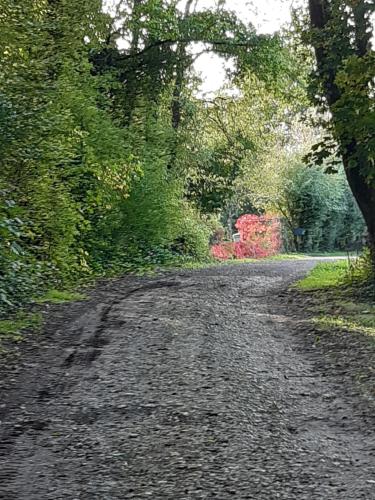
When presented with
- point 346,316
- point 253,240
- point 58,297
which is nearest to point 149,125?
point 58,297

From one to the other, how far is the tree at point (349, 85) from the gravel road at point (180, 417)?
3023 mm

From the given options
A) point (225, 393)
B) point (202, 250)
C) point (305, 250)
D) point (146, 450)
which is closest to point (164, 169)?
point (202, 250)

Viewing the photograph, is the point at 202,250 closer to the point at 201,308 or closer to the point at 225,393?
the point at 201,308

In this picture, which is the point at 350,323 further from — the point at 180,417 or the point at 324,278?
the point at 324,278

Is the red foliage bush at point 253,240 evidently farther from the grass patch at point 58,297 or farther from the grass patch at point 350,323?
the grass patch at point 350,323

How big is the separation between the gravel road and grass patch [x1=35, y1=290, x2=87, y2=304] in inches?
78.5

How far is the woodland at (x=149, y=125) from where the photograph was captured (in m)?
10.3

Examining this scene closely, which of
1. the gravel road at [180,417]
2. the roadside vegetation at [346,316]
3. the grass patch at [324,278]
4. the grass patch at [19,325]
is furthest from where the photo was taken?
the grass patch at [324,278]

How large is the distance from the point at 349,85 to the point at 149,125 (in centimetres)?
1205

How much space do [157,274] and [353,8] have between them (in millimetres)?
8790

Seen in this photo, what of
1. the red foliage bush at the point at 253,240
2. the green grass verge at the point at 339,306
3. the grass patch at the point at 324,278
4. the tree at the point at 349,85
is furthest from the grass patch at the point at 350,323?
the red foliage bush at the point at 253,240

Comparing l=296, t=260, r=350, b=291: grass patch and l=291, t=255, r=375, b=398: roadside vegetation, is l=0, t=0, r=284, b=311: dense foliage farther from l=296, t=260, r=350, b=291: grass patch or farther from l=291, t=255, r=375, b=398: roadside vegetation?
l=296, t=260, r=350, b=291: grass patch

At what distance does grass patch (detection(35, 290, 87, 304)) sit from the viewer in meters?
11.7

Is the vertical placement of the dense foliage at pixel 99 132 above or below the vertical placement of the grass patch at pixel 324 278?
above
